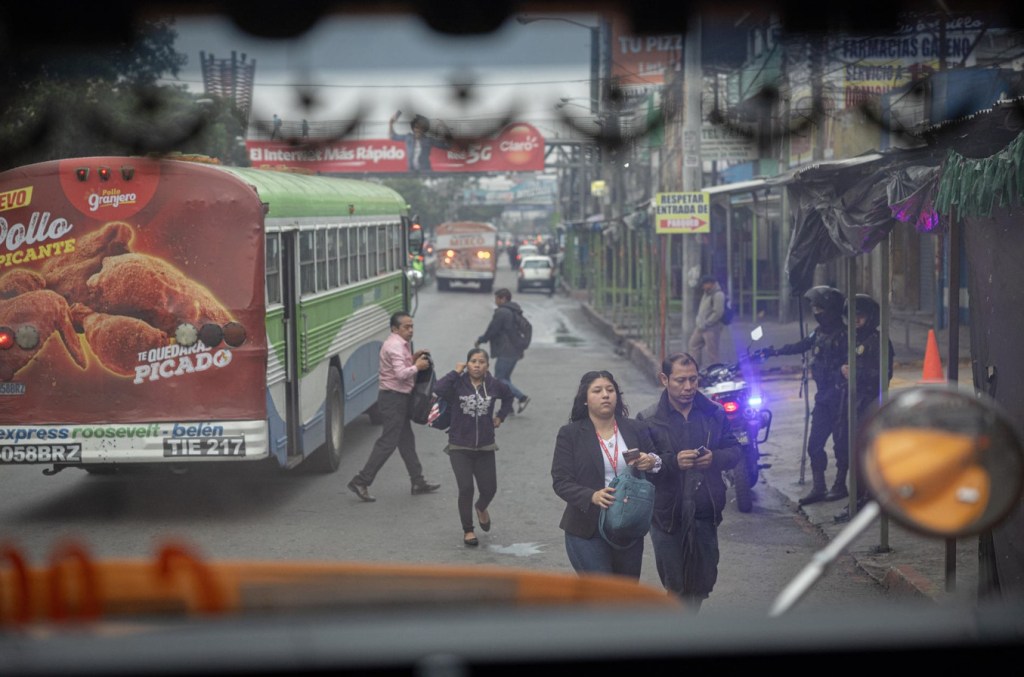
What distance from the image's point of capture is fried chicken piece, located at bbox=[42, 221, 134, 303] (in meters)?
9.96

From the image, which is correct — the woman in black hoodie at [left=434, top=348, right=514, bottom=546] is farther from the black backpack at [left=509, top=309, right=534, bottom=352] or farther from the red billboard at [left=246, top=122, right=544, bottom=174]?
the red billboard at [left=246, top=122, right=544, bottom=174]

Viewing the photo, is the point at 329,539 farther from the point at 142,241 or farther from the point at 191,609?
the point at 191,609

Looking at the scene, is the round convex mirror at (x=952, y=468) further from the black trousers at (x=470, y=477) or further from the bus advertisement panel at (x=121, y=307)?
the bus advertisement panel at (x=121, y=307)

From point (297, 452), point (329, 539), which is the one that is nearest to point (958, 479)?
point (329, 539)

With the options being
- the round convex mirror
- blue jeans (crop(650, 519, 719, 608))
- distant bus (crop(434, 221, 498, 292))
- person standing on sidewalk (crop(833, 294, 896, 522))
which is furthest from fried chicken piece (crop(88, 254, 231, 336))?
distant bus (crop(434, 221, 498, 292))

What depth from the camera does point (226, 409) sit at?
33.3 ft

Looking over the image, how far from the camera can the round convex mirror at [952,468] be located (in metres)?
1.80

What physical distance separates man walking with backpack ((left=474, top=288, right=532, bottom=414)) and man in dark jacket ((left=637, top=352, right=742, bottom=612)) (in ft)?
33.0

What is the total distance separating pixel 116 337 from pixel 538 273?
128 ft

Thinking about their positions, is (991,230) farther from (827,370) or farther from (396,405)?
(396,405)

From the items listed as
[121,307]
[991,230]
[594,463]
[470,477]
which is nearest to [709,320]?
[470,477]

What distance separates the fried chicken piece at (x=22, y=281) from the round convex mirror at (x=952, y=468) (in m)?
9.18

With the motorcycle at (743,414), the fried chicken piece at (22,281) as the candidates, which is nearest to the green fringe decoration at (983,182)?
the motorcycle at (743,414)

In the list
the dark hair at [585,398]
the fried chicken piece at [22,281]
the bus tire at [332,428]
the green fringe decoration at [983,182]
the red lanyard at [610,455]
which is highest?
the green fringe decoration at [983,182]
